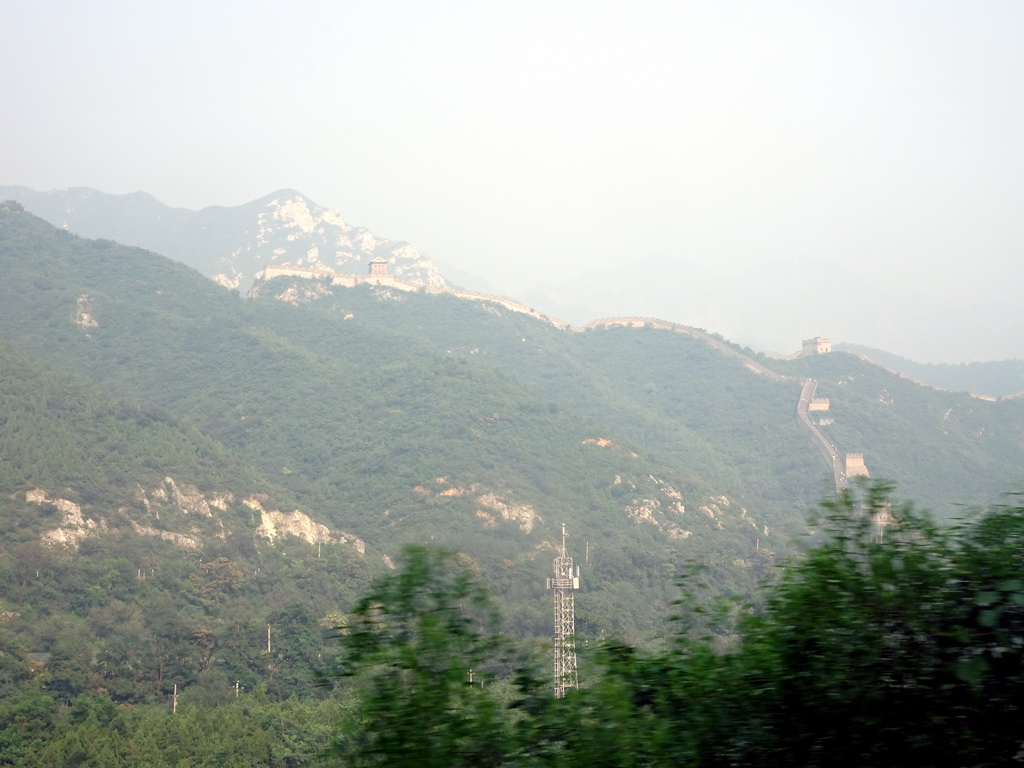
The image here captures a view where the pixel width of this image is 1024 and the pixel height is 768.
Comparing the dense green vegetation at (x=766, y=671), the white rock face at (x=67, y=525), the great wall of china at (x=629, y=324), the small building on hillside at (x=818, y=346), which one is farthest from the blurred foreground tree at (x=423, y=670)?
the small building on hillside at (x=818, y=346)

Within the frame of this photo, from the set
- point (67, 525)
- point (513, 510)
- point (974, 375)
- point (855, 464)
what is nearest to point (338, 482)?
point (513, 510)

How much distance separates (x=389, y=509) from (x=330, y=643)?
2375 cm

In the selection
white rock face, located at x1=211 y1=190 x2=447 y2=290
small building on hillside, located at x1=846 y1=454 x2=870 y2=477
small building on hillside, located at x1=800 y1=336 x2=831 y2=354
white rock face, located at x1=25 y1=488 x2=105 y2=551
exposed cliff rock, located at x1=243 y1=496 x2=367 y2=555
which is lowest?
exposed cliff rock, located at x1=243 y1=496 x2=367 y2=555

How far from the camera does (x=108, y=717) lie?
23.5 m

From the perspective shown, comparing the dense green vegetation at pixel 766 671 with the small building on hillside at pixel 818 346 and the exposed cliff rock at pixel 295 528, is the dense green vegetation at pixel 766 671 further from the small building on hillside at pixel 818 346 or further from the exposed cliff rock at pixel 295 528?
the small building on hillside at pixel 818 346

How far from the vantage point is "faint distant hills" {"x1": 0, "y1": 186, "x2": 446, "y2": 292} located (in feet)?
550

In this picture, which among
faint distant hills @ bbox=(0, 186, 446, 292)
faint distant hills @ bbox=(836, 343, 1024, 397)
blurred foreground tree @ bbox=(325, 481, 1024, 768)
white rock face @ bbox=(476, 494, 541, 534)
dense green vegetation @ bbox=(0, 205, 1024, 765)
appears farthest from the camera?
faint distant hills @ bbox=(0, 186, 446, 292)

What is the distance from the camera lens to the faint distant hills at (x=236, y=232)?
550ft

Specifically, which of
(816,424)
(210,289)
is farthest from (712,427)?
(210,289)

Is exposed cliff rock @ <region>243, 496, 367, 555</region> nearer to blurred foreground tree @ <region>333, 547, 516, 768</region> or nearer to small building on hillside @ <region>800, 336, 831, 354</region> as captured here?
blurred foreground tree @ <region>333, 547, 516, 768</region>

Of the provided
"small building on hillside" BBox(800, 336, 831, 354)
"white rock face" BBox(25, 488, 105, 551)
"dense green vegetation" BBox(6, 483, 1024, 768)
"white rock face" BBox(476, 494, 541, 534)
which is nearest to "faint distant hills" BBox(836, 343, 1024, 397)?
"small building on hillside" BBox(800, 336, 831, 354)

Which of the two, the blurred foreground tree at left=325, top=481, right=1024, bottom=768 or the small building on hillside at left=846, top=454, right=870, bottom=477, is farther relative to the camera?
the small building on hillside at left=846, top=454, right=870, bottom=477

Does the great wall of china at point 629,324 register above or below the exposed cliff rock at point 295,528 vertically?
above

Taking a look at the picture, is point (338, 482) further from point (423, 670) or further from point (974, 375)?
point (974, 375)
